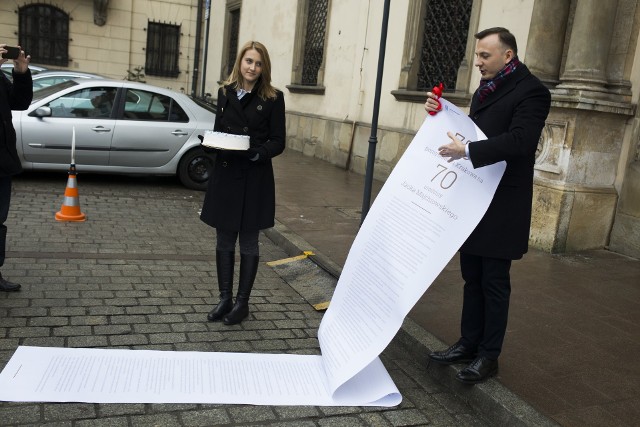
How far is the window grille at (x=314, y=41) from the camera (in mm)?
14320

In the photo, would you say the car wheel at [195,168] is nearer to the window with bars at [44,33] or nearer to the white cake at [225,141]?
the white cake at [225,141]

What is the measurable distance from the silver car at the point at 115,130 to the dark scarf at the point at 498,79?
5.94 metres

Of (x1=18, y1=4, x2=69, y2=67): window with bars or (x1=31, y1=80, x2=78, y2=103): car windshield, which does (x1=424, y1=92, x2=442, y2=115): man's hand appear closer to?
(x1=31, y1=80, x2=78, y2=103): car windshield

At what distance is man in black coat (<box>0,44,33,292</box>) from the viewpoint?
13.8ft

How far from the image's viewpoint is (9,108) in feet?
14.1

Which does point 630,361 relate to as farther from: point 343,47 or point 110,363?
point 343,47

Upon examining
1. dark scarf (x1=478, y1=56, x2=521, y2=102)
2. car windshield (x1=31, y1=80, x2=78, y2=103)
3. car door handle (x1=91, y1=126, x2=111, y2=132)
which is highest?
dark scarf (x1=478, y1=56, x2=521, y2=102)

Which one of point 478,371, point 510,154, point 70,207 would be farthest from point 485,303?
point 70,207

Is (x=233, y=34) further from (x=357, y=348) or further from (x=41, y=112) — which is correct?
(x=357, y=348)

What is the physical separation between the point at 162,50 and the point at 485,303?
22923 millimetres

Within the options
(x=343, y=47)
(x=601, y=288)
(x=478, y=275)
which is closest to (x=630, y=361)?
(x=478, y=275)

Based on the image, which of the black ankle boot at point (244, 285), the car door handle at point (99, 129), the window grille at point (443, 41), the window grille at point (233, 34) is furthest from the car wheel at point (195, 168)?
the window grille at point (233, 34)

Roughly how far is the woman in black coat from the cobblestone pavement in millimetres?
389

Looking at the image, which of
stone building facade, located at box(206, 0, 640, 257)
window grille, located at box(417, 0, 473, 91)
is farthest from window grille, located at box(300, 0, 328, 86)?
window grille, located at box(417, 0, 473, 91)
